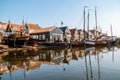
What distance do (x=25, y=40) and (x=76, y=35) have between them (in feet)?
155

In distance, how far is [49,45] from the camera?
5084 centimetres

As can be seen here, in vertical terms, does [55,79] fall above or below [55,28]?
below

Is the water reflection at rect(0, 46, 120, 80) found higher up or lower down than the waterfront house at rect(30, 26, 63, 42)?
lower down

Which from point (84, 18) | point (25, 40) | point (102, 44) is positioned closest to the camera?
point (25, 40)

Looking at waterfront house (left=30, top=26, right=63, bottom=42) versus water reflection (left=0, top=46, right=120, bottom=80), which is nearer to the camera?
water reflection (left=0, top=46, right=120, bottom=80)

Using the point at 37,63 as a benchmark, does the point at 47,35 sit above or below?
above

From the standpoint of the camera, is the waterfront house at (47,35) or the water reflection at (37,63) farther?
the waterfront house at (47,35)

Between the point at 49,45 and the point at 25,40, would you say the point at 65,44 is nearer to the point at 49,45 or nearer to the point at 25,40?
the point at 49,45

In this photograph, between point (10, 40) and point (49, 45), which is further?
point (49, 45)

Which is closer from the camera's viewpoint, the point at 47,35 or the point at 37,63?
the point at 37,63

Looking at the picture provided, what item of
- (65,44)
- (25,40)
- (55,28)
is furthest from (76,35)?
(25,40)

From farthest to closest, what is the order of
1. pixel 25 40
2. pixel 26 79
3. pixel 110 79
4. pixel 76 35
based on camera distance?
pixel 76 35 < pixel 25 40 < pixel 26 79 < pixel 110 79

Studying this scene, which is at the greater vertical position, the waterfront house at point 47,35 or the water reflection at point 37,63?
the waterfront house at point 47,35

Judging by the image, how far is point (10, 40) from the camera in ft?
148
